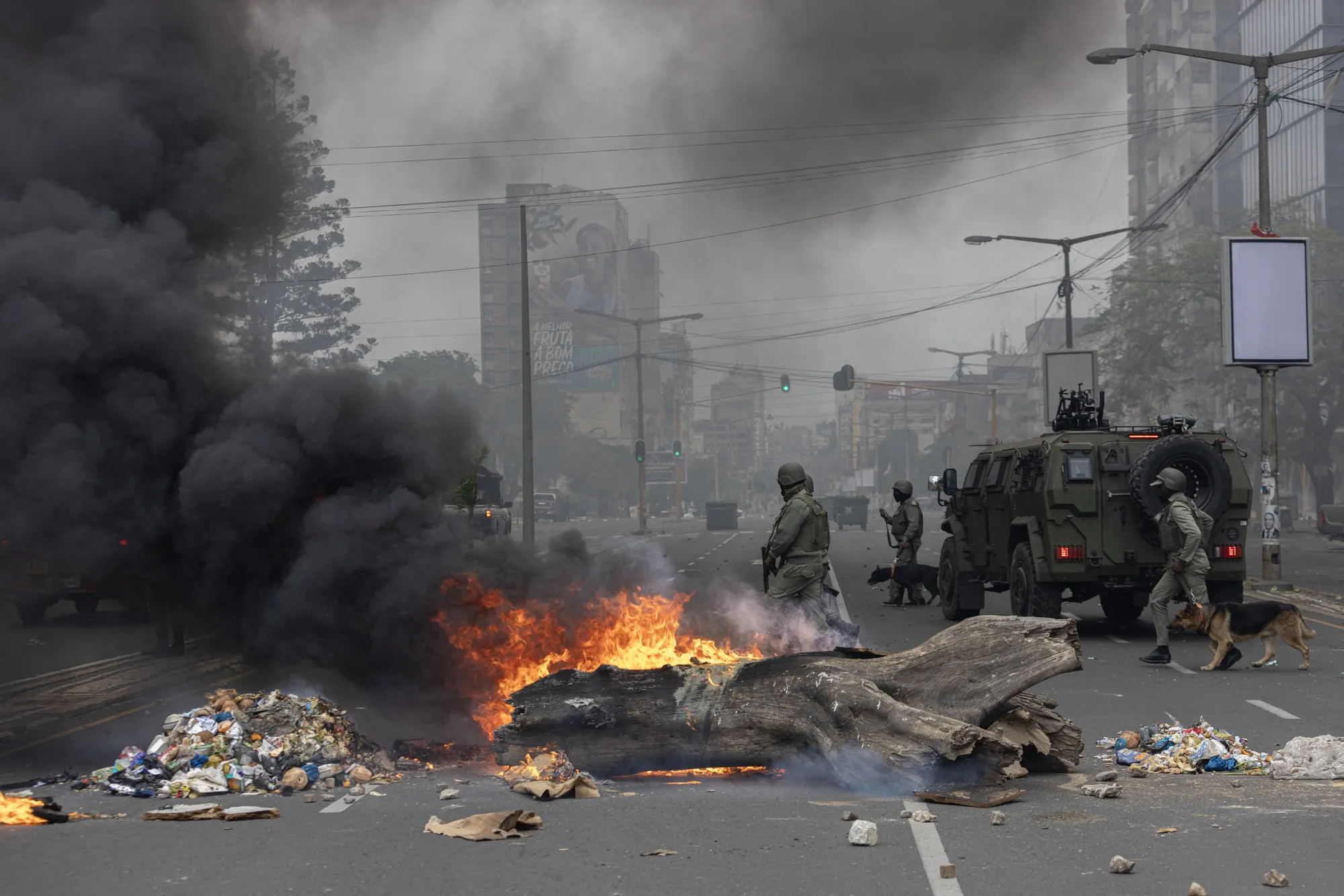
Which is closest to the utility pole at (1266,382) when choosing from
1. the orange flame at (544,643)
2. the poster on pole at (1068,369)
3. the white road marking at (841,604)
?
the white road marking at (841,604)

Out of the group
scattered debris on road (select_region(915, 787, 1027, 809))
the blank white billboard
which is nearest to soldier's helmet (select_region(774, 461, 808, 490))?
scattered debris on road (select_region(915, 787, 1027, 809))

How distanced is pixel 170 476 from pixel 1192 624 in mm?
8875

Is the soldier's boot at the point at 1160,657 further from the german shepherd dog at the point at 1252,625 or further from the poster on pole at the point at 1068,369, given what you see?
the poster on pole at the point at 1068,369

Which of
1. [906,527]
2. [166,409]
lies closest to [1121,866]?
[166,409]

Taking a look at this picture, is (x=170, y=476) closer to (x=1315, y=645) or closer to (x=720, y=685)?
(x=720, y=685)

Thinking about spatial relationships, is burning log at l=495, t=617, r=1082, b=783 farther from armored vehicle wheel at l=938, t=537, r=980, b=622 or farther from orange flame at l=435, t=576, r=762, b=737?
armored vehicle wheel at l=938, t=537, r=980, b=622

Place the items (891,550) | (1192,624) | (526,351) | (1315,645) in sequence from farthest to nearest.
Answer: (891,550)
(526,351)
(1315,645)
(1192,624)

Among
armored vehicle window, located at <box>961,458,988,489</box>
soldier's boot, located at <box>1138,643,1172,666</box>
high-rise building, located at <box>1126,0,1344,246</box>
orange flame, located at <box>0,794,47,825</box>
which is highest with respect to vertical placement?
high-rise building, located at <box>1126,0,1344,246</box>

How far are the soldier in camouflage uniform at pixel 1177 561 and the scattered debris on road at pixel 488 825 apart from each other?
8.16 m

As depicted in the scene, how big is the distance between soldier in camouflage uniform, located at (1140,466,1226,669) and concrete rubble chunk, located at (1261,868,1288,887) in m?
7.58

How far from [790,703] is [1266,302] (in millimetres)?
17383

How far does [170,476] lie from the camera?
32.3ft

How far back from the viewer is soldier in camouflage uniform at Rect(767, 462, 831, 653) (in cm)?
1045

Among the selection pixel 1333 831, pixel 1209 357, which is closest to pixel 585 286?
pixel 1209 357
